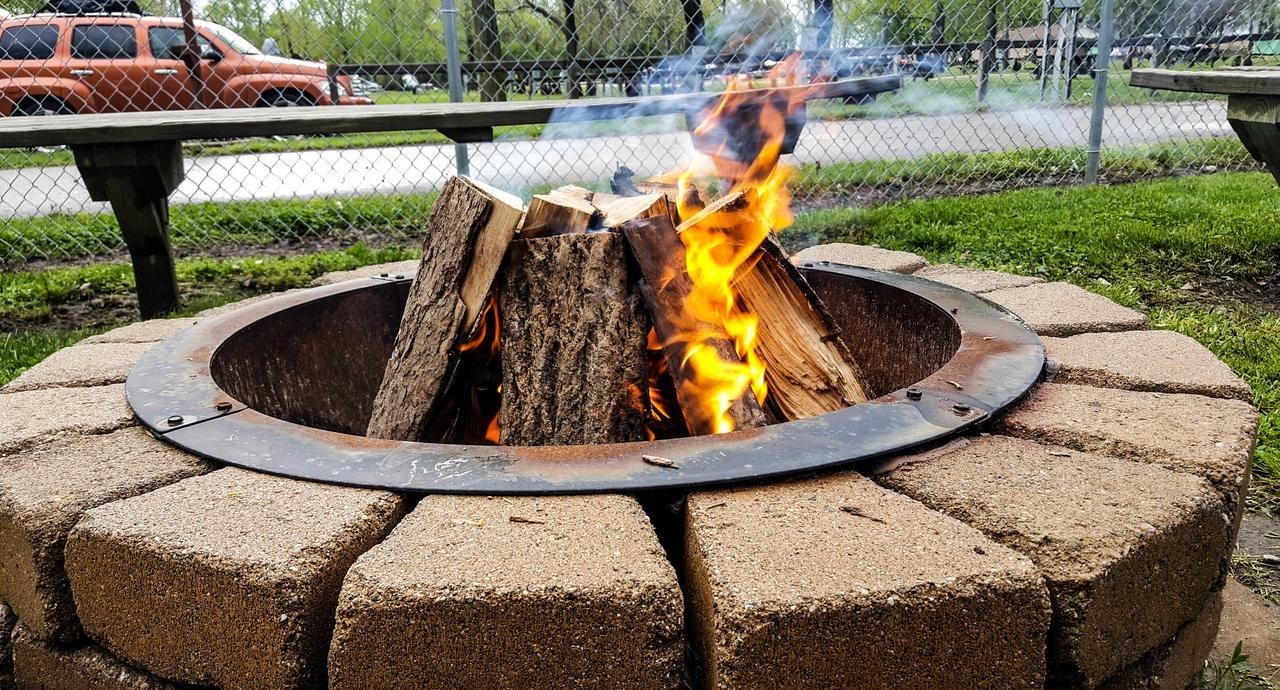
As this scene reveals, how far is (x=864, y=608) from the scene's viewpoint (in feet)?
3.21

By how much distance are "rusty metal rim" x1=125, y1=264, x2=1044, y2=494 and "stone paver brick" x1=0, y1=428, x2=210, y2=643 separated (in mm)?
56

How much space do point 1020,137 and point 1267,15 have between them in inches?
80.5

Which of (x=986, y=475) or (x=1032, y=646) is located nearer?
(x=1032, y=646)

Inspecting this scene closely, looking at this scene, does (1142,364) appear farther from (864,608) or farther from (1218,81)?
(1218,81)

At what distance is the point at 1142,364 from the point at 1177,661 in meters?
0.58

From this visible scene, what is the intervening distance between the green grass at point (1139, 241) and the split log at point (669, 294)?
174 cm

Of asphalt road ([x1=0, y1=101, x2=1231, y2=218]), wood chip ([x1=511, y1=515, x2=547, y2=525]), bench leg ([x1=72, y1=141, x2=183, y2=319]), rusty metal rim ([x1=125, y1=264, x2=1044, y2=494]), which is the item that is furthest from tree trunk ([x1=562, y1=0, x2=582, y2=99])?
wood chip ([x1=511, y1=515, x2=547, y2=525])

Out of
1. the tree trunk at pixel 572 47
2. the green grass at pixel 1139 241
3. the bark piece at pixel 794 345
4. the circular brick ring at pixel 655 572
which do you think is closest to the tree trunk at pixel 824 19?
the green grass at pixel 1139 241

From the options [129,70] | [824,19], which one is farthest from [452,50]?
[129,70]

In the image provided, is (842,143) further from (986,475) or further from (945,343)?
(986,475)

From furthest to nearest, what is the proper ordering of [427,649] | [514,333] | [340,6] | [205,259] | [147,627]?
[340,6] < [205,259] < [514,333] < [147,627] < [427,649]

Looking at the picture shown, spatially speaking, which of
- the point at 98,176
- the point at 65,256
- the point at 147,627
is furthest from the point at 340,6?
the point at 147,627

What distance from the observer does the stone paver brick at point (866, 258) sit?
254 centimetres

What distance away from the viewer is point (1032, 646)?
3.41ft
